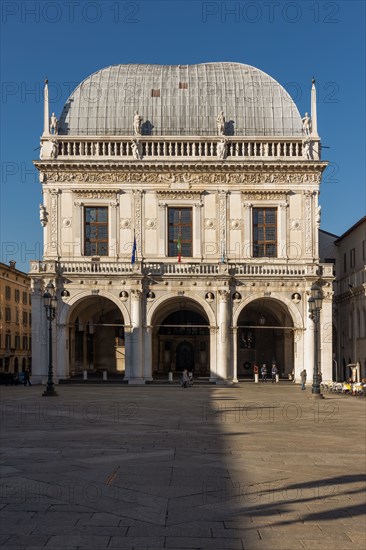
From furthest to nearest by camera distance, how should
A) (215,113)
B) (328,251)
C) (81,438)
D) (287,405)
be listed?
(328,251), (215,113), (287,405), (81,438)

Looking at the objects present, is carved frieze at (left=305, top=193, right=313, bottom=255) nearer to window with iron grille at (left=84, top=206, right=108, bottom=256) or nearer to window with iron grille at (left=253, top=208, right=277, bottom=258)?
window with iron grille at (left=253, top=208, right=277, bottom=258)

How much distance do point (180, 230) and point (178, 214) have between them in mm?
1238

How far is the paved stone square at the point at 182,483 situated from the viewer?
912 cm

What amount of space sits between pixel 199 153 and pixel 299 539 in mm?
47322

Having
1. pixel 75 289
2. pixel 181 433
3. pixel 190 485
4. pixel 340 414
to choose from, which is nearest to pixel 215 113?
pixel 75 289

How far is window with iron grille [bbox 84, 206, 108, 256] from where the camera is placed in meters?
54.6

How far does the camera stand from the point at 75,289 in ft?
170

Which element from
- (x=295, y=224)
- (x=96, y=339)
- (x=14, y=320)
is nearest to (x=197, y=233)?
(x=295, y=224)

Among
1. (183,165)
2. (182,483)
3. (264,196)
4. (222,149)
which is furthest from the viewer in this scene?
(264,196)

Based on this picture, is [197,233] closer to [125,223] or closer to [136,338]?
[125,223]

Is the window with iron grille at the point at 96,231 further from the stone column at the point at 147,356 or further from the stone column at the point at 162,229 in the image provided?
A: the stone column at the point at 147,356

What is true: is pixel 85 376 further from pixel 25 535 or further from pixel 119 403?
pixel 25 535

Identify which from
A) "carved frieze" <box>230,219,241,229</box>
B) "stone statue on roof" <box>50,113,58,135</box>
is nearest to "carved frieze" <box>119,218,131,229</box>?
"carved frieze" <box>230,219,241,229</box>

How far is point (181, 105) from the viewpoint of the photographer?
57500 mm
